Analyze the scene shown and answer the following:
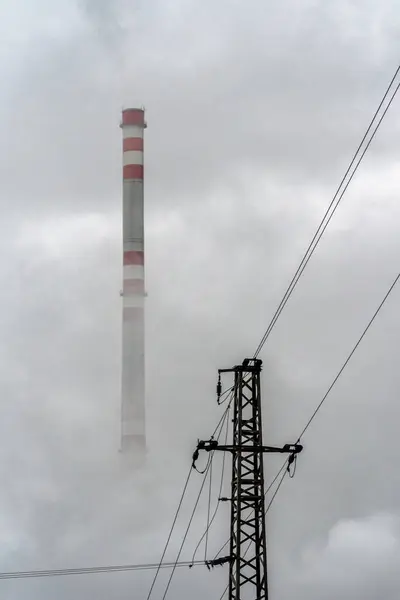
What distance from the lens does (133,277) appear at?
8225 cm

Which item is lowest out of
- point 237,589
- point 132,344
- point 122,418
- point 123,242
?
point 237,589

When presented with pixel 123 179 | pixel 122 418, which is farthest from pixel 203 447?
pixel 123 179

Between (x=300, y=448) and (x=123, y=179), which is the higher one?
(x=123, y=179)

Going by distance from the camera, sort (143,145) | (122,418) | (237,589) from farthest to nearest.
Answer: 1. (143,145)
2. (122,418)
3. (237,589)

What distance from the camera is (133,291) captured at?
82.2m

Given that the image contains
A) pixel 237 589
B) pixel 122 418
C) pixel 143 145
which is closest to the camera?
pixel 237 589

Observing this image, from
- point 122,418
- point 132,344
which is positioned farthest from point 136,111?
point 122,418

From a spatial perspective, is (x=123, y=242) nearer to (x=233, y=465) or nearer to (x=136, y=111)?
(x=136, y=111)

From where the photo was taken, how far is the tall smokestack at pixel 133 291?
80875 millimetres

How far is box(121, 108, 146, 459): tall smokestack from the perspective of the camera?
80875 mm

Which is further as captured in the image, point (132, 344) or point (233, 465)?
point (132, 344)

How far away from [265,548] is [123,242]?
53.2m

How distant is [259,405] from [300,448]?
6.24ft

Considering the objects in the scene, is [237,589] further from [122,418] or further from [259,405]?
[122,418]
